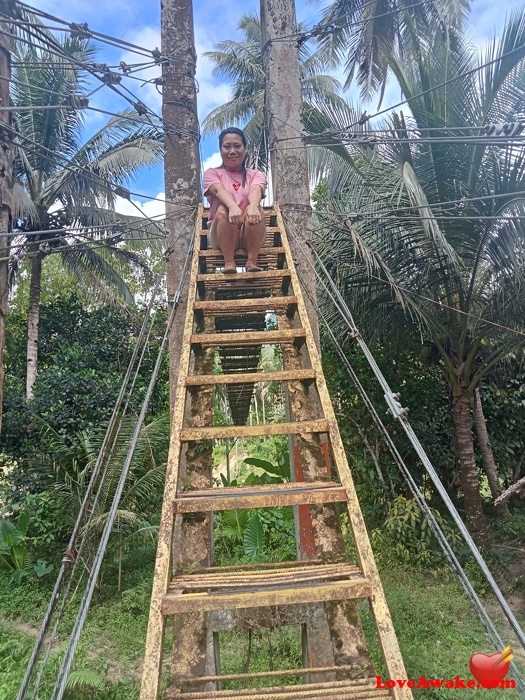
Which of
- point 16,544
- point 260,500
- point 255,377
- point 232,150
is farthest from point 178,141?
point 16,544

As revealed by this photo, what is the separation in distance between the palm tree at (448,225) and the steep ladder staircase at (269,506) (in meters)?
1.80

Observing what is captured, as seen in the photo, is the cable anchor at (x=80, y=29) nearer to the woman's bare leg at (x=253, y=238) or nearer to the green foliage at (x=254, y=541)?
the woman's bare leg at (x=253, y=238)

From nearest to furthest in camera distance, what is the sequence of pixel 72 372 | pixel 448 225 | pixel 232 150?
pixel 232 150, pixel 448 225, pixel 72 372

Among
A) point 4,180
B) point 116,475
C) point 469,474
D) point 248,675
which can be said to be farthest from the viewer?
point 469,474

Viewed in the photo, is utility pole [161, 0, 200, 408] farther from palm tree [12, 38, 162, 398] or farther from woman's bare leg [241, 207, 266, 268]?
palm tree [12, 38, 162, 398]

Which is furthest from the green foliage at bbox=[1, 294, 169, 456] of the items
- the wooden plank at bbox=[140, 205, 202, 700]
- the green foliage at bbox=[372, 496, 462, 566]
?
the wooden plank at bbox=[140, 205, 202, 700]

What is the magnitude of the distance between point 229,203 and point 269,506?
196 cm

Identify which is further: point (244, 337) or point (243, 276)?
point (243, 276)

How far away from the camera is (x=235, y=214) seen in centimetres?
292

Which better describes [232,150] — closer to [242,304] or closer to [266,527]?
[242,304]

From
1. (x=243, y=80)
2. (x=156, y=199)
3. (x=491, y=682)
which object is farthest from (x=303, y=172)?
(x=243, y=80)

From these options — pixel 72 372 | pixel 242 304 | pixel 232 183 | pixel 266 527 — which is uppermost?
pixel 232 183

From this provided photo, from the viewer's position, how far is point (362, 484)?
694cm

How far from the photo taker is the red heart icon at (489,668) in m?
1.11
